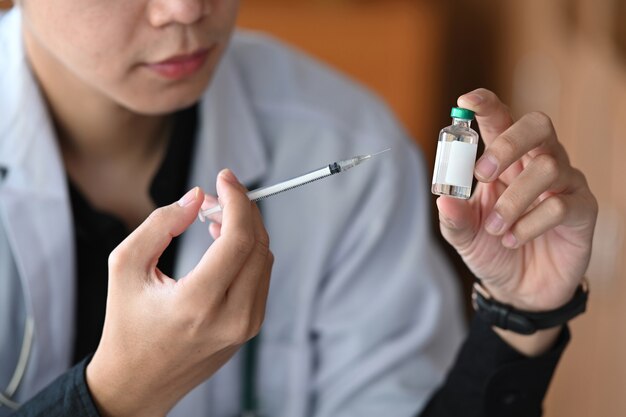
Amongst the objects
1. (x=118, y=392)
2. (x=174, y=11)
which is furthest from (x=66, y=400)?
(x=174, y=11)

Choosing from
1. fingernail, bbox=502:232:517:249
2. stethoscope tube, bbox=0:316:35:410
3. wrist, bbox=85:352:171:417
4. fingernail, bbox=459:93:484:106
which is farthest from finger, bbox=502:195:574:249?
stethoscope tube, bbox=0:316:35:410

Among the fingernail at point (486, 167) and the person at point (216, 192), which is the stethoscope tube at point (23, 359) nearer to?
the person at point (216, 192)

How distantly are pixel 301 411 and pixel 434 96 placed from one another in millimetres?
1318

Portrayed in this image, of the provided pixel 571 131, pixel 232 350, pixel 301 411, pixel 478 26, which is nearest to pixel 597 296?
pixel 571 131

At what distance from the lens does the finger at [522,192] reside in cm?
74

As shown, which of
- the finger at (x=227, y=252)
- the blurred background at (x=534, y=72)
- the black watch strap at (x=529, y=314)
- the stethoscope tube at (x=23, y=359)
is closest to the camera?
the finger at (x=227, y=252)

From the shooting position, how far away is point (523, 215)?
774mm

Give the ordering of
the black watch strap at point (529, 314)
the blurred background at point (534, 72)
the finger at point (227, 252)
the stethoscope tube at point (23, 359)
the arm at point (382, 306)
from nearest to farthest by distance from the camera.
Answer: the finger at point (227, 252), the black watch strap at point (529, 314), the stethoscope tube at point (23, 359), the arm at point (382, 306), the blurred background at point (534, 72)

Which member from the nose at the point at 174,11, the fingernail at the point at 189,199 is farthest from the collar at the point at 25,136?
the fingernail at the point at 189,199

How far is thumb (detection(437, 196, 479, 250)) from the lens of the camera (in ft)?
2.52

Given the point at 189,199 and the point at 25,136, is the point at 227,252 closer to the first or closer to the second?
the point at 189,199

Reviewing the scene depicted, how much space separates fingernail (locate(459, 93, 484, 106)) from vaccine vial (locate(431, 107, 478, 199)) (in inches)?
0.5

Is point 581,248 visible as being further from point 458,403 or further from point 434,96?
point 434,96

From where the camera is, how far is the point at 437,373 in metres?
1.17
